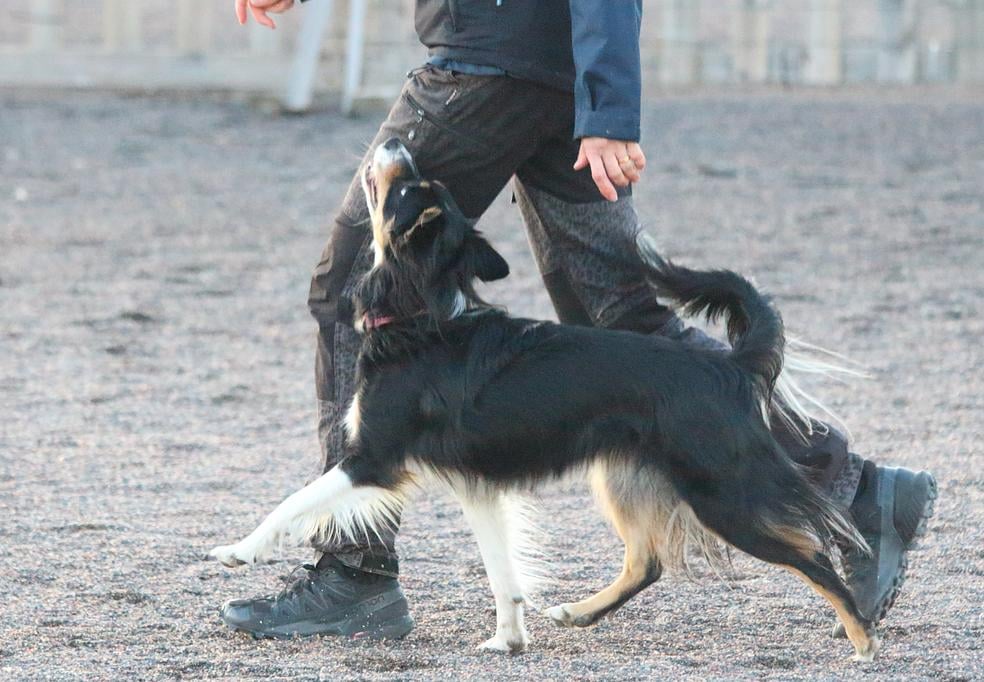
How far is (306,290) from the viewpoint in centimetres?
815

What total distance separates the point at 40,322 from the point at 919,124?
8.59 m

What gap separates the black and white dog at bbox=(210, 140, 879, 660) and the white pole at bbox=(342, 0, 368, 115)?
1063 cm

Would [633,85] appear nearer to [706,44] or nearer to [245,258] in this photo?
[245,258]

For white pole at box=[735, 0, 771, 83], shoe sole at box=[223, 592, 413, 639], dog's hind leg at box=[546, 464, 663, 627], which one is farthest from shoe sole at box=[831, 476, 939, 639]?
white pole at box=[735, 0, 771, 83]

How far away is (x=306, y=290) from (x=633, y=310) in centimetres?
471

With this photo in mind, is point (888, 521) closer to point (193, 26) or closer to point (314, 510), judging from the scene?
point (314, 510)

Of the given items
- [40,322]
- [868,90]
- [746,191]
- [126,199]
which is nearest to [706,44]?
[868,90]

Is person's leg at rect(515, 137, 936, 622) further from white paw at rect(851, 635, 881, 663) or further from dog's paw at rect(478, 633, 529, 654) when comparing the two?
dog's paw at rect(478, 633, 529, 654)

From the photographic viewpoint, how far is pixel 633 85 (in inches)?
127

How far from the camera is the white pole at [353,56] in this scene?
45.5ft

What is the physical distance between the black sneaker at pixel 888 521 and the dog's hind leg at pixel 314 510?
1.13 meters

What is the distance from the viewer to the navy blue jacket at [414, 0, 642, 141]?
317 centimetres

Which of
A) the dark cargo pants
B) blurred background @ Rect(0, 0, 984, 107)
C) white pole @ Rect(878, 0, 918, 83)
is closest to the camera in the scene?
the dark cargo pants

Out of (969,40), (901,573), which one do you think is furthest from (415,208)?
(969,40)
